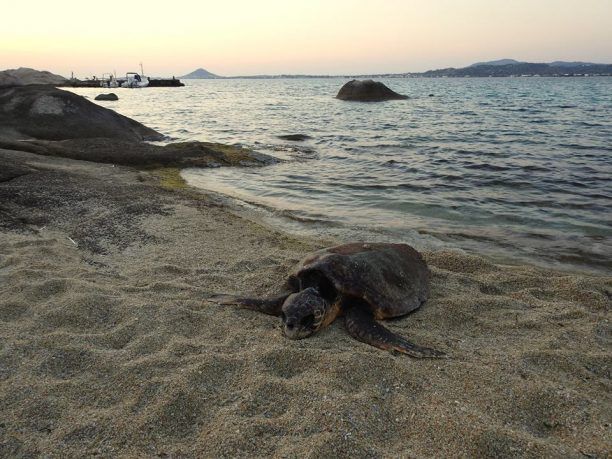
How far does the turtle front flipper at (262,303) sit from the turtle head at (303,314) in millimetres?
320

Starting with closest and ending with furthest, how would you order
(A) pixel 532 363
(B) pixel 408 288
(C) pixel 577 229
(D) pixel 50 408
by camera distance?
(D) pixel 50 408 < (A) pixel 532 363 < (B) pixel 408 288 < (C) pixel 577 229

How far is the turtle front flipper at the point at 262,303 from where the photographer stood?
4812mm

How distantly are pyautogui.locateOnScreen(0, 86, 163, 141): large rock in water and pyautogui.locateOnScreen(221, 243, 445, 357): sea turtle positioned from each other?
1373 centimetres

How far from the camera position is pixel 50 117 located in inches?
616

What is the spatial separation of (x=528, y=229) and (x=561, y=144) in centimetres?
1173

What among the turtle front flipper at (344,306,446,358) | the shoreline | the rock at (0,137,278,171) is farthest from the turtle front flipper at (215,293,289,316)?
the rock at (0,137,278,171)

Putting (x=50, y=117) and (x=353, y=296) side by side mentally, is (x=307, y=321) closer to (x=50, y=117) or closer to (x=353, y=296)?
(x=353, y=296)

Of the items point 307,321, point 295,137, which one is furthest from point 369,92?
point 307,321

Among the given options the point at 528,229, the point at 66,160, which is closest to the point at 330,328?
the point at 528,229

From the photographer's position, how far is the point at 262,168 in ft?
48.3

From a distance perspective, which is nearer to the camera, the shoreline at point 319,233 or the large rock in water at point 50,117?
the shoreline at point 319,233

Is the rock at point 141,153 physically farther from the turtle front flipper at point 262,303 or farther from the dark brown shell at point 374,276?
the dark brown shell at point 374,276

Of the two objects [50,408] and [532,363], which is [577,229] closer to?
[532,363]

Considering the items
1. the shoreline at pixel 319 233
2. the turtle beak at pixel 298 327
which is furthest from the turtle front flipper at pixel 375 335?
the shoreline at pixel 319 233
